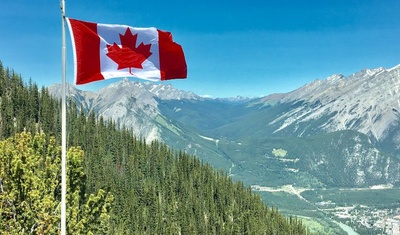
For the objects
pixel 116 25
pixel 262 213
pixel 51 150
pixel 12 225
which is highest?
pixel 116 25

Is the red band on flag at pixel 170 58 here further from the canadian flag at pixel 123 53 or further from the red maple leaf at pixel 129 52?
the red maple leaf at pixel 129 52

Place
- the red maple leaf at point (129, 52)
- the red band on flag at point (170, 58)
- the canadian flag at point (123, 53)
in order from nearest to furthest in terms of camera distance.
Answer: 1. the canadian flag at point (123, 53)
2. the red maple leaf at point (129, 52)
3. the red band on flag at point (170, 58)

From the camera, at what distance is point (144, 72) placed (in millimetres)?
25094

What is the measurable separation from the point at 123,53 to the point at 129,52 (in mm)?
425

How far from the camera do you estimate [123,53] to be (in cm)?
2442

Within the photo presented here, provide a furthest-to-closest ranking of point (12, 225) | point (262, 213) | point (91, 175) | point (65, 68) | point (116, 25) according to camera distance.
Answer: point (262, 213) < point (91, 175) < point (12, 225) < point (116, 25) < point (65, 68)

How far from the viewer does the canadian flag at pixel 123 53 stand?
22516mm

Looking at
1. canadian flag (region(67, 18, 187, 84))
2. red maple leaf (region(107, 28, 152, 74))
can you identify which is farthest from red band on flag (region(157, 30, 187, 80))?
red maple leaf (region(107, 28, 152, 74))

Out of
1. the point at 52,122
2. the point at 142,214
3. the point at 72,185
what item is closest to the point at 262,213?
the point at 142,214

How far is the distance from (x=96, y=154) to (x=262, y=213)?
8517 centimetres

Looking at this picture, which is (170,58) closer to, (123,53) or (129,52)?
(129,52)

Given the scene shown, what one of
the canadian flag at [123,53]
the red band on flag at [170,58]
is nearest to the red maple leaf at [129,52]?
the canadian flag at [123,53]

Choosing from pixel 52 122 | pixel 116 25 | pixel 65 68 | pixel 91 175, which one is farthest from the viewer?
pixel 52 122

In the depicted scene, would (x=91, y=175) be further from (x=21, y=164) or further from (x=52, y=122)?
(x=21, y=164)
